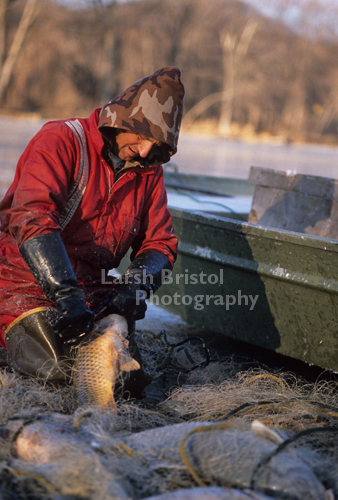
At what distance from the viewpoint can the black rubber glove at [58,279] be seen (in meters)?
2.03

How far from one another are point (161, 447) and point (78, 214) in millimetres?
1140

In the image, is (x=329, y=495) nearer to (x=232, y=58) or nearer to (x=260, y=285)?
(x=260, y=285)

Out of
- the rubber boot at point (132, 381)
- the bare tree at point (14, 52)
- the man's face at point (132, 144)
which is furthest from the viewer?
the bare tree at point (14, 52)

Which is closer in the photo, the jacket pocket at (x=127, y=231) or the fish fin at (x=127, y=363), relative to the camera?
the fish fin at (x=127, y=363)

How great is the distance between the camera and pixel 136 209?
2.55 metres

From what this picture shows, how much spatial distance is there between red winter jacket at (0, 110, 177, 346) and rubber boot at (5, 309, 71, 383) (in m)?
0.09

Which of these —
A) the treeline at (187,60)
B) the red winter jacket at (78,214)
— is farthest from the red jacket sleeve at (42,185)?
the treeline at (187,60)

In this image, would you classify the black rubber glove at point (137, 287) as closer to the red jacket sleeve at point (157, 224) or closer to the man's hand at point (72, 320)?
the red jacket sleeve at point (157, 224)

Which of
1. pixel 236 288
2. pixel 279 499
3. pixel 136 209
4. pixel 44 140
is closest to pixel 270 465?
pixel 279 499

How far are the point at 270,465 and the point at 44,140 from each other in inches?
61.6

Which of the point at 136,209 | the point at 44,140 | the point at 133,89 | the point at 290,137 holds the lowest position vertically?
the point at 136,209

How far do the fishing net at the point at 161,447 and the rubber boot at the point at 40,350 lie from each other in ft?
0.16

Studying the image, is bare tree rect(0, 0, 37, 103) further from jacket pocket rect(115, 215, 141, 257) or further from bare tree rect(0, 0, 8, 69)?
jacket pocket rect(115, 215, 141, 257)

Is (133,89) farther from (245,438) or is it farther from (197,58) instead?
(197,58)
